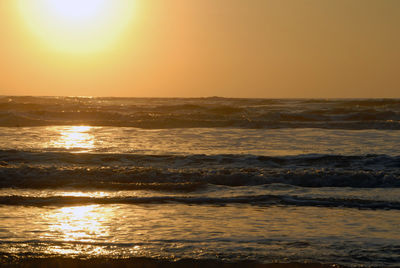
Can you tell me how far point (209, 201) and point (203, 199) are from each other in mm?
150

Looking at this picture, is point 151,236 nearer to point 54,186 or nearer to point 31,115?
point 54,186

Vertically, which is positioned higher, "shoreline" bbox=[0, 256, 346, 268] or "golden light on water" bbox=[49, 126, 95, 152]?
Result: "golden light on water" bbox=[49, 126, 95, 152]

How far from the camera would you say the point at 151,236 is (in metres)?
6.59

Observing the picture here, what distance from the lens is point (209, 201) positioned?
8.82 m

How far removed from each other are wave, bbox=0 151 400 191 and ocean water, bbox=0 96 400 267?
0.10 ft

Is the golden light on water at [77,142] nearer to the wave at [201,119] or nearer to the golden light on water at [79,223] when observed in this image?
the wave at [201,119]

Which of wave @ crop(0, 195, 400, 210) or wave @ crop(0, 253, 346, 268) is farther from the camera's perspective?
wave @ crop(0, 195, 400, 210)

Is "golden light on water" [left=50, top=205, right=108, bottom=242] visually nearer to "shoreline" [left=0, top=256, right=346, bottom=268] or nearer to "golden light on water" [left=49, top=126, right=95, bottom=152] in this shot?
"shoreline" [left=0, top=256, right=346, bottom=268]

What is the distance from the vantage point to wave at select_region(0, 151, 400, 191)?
35.2 ft

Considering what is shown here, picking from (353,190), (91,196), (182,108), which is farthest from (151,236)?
(182,108)

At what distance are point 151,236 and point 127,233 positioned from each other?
32cm

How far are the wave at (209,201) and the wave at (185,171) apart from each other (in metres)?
1.15

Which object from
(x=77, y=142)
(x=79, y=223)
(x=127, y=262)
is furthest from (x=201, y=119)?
(x=127, y=262)

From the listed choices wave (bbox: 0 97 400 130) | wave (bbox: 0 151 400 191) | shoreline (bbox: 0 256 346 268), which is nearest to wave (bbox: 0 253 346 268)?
shoreline (bbox: 0 256 346 268)
